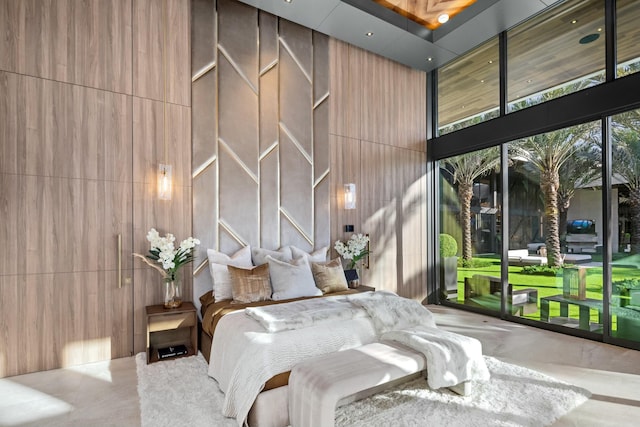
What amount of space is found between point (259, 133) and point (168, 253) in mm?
1870

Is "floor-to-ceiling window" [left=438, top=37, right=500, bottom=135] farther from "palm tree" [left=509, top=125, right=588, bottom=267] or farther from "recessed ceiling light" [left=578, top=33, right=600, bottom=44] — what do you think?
"recessed ceiling light" [left=578, top=33, right=600, bottom=44]

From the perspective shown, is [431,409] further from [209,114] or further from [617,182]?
[209,114]

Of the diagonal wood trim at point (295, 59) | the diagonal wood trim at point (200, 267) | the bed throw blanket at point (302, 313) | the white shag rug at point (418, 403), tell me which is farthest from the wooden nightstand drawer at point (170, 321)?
the diagonal wood trim at point (295, 59)

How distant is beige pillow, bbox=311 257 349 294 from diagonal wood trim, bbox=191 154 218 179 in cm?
173

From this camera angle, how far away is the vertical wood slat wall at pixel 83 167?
3.23 meters

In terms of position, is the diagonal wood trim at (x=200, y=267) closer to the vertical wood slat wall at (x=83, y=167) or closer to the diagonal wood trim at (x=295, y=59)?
the vertical wood slat wall at (x=83, y=167)

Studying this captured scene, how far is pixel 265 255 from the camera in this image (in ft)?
13.8

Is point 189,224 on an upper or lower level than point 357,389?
upper

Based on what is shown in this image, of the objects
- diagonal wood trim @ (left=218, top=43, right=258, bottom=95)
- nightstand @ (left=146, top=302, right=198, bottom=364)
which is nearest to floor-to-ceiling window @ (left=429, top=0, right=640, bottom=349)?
diagonal wood trim @ (left=218, top=43, right=258, bottom=95)

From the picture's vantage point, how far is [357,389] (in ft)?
7.07

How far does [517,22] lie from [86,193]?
5652 mm

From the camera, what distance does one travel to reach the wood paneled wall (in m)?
5.22

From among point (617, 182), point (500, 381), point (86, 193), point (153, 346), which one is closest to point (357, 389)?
point (500, 381)

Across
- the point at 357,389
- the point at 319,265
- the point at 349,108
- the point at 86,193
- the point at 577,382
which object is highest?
the point at 349,108
